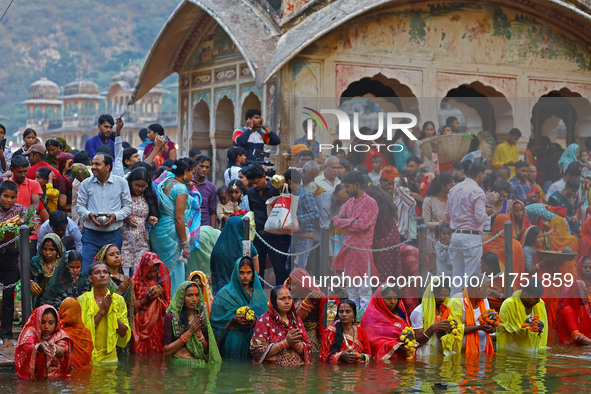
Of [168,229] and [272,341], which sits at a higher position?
[168,229]

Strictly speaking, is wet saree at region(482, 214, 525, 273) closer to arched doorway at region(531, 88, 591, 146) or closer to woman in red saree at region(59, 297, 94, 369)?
woman in red saree at region(59, 297, 94, 369)

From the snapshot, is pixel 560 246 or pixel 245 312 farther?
pixel 560 246

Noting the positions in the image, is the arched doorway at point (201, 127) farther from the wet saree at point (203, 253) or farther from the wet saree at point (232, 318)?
the wet saree at point (232, 318)

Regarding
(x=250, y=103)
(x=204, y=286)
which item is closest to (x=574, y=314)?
(x=204, y=286)

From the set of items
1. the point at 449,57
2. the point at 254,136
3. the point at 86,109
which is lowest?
the point at 254,136

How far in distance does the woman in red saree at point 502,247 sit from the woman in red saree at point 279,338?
7.30 feet

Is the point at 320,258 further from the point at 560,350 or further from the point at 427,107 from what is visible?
the point at 427,107

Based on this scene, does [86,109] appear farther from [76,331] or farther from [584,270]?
[76,331]

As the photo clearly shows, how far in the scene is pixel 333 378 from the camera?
7.55m

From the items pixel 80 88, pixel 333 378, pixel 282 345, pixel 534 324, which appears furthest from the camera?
pixel 80 88

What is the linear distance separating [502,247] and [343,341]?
2.17 metres

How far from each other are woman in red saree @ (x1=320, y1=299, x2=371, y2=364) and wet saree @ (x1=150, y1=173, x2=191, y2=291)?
6.82 feet

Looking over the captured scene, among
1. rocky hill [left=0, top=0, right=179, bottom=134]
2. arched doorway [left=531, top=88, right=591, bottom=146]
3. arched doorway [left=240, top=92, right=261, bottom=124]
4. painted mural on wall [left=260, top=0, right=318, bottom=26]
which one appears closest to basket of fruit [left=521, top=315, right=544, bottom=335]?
painted mural on wall [left=260, top=0, right=318, bottom=26]

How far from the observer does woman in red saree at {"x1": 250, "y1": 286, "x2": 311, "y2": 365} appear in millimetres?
8078
